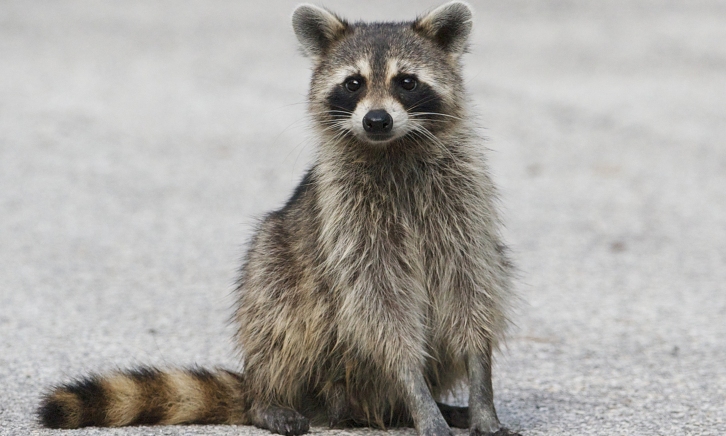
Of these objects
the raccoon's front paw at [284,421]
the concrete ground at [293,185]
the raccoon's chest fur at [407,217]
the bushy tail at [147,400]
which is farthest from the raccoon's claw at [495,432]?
the bushy tail at [147,400]

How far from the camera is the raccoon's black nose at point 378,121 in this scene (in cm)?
395

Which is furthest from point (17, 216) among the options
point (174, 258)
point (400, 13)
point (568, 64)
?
point (400, 13)

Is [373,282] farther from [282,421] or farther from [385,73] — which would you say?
[385,73]

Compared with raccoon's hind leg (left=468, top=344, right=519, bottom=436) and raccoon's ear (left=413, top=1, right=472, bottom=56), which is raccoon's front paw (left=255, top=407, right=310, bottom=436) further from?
raccoon's ear (left=413, top=1, right=472, bottom=56)

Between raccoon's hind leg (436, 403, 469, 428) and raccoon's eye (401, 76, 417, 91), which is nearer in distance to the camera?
raccoon's eye (401, 76, 417, 91)

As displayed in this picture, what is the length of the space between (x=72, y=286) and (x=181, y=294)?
29.0 inches

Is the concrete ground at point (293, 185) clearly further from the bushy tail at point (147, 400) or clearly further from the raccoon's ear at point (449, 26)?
the raccoon's ear at point (449, 26)

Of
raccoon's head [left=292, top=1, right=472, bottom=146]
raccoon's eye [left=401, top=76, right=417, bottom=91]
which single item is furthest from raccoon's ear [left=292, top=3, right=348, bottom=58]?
raccoon's eye [left=401, top=76, right=417, bottom=91]

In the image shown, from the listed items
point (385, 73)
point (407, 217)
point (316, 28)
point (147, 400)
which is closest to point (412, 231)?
point (407, 217)

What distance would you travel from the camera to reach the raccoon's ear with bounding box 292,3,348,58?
178 inches

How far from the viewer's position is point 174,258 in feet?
25.8

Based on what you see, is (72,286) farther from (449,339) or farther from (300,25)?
(449,339)

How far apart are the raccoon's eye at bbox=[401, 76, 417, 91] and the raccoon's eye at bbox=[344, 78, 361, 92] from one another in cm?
19

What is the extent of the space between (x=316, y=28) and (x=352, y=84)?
18.6 inches
